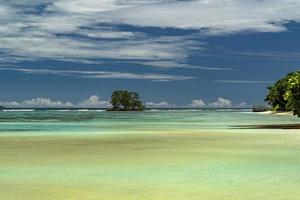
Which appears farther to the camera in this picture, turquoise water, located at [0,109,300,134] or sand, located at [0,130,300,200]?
turquoise water, located at [0,109,300,134]

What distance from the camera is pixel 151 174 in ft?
64.1

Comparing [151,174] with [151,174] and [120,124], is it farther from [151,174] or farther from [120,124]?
[120,124]

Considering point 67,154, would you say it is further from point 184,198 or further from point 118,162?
point 184,198

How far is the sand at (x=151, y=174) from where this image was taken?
15.4m

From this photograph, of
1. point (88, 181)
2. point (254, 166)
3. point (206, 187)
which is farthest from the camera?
point (254, 166)

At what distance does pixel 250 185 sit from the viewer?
16875 millimetres

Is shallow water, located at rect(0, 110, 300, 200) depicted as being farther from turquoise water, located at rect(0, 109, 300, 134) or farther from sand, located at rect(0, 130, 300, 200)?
turquoise water, located at rect(0, 109, 300, 134)

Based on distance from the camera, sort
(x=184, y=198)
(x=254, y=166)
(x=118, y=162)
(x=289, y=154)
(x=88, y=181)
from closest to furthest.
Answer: (x=184, y=198), (x=88, y=181), (x=254, y=166), (x=118, y=162), (x=289, y=154)

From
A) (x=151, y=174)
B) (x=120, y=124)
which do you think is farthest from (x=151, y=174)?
(x=120, y=124)

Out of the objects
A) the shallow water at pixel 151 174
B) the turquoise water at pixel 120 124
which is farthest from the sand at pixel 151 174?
the turquoise water at pixel 120 124

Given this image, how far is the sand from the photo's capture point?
15.4 metres

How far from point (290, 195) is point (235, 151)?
14274 mm

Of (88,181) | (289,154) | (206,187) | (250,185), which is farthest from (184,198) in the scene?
(289,154)

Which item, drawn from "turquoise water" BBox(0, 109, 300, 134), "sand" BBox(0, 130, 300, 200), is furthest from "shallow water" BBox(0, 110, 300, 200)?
"turquoise water" BBox(0, 109, 300, 134)
